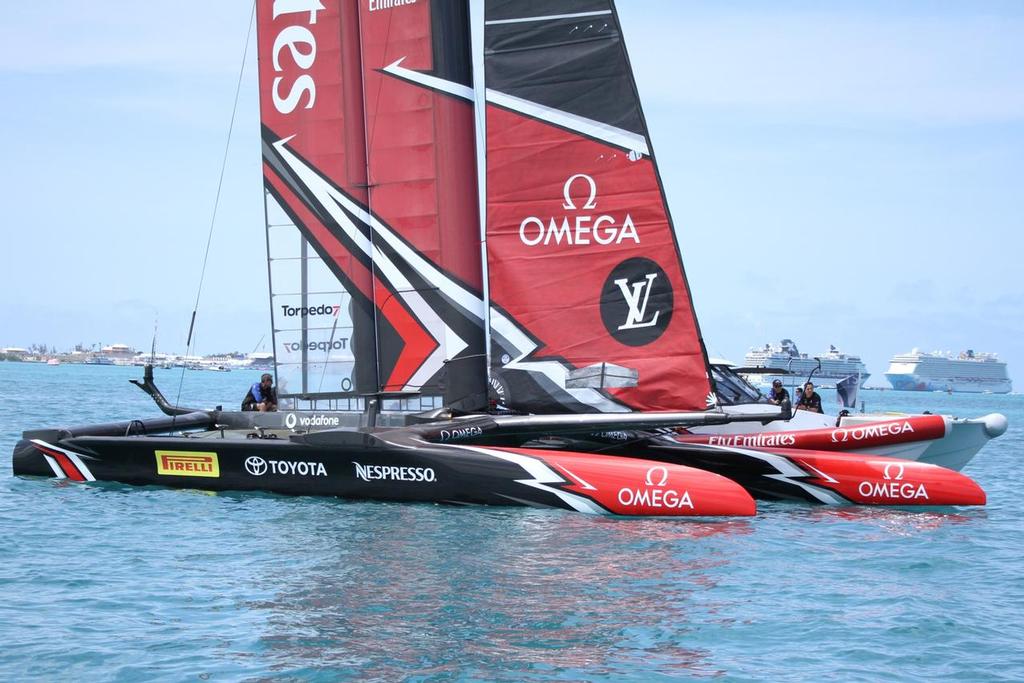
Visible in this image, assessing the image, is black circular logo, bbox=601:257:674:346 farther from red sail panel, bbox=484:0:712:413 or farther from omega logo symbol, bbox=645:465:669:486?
omega logo symbol, bbox=645:465:669:486

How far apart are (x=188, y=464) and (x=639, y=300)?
5007 millimetres

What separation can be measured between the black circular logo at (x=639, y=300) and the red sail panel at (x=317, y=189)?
291 cm

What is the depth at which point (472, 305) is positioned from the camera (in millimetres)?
13633

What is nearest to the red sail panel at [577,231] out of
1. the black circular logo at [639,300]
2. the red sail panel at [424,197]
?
the black circular logo at [639,300]

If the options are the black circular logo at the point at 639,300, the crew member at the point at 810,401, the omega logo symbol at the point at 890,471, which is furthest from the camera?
the crew member at the point at 810,401

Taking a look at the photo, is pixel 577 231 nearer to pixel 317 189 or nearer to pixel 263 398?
pixel 317 189

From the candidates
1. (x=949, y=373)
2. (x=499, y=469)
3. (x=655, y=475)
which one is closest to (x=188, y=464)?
(x=499, y=469)

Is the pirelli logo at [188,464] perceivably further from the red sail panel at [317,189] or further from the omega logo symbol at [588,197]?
the omega logo symbol at [588,197]

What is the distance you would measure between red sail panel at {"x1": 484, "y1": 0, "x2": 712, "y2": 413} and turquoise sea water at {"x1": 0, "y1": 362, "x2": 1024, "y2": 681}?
6.47ft

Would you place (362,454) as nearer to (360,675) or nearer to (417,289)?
(417,289)

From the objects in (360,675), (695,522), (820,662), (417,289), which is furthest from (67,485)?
(820,662)

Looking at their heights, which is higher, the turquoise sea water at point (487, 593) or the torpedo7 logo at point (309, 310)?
the torpedo7 logo at point (309, 310)

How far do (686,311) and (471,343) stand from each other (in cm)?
247

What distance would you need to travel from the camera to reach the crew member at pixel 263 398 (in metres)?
15.0
